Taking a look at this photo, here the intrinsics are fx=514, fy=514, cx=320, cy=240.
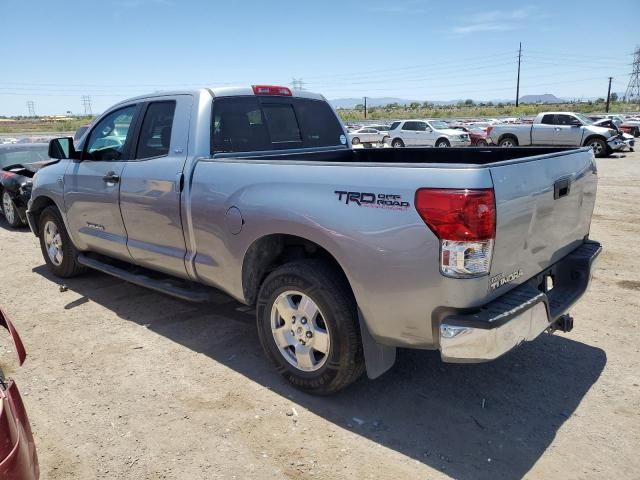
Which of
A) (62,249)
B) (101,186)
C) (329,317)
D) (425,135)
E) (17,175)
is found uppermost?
(101,186)

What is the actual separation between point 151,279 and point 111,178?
0.99 meters

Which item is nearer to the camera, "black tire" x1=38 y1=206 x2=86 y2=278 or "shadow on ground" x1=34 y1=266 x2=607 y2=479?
"shadow on ground" x1=34 y1=266 x2=607 y2=479

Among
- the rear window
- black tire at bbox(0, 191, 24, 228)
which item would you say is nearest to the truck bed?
the rear window

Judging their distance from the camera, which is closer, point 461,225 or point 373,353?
point 461,225

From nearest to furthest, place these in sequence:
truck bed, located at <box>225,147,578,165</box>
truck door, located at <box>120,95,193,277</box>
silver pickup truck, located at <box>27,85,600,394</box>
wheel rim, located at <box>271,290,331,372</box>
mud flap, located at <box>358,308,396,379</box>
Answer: silver pickup truck, located at <box>27,85,600,394</box>
mud flap, located at <box>358,308,396,379</box>
wheel rim, located at <box>271,290,331,372</box>
truck door, located at <box>120,95,193,277</box>
truck bed, located at <box>225,147,578,165</box>

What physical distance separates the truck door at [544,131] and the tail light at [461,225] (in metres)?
21.2

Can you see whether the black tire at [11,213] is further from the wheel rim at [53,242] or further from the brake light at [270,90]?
the brake light at [270,90]

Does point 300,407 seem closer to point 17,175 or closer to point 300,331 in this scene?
point 300,331

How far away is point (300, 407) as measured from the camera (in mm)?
3355

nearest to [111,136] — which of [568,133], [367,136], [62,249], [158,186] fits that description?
[158,186]

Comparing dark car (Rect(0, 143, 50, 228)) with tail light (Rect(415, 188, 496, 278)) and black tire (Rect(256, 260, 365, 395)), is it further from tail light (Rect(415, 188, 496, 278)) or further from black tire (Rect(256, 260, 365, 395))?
tail light (Rect(415, 188, 496, 278))

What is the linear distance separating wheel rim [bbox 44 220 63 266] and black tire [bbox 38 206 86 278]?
3cm

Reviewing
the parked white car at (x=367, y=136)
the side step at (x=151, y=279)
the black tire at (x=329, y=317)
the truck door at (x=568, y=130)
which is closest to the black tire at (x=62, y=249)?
the side step at (x=151, y=279)

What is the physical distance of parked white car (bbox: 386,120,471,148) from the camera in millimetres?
25125
